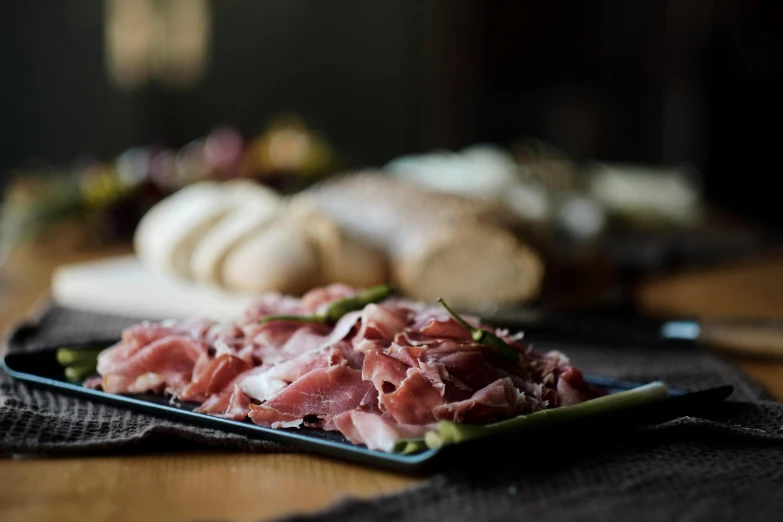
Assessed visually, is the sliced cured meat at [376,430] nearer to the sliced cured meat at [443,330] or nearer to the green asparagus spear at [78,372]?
the sliced cured meat at [443,330]

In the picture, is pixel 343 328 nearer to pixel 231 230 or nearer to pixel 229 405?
pixel 229 405

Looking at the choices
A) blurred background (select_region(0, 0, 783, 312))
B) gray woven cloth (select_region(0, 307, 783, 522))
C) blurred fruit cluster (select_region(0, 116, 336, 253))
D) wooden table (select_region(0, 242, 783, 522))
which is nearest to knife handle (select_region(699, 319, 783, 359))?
gray woven cloth (select_region(0, 307, 783, 522))

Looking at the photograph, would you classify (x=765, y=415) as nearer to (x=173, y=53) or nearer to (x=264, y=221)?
(x=264, y=221)

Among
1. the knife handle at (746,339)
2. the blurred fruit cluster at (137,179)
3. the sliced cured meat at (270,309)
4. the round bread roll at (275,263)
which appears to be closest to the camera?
the sliced cured meat at (270,309)

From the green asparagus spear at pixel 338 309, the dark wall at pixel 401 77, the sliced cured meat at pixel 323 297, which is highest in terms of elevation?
the green asparagus spear at pixel 338 309

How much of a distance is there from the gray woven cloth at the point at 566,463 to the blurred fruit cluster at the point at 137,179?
1.93m

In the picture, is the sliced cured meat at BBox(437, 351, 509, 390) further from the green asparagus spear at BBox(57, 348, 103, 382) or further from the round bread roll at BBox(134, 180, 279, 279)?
the round bread roll at BBox(134, 180, 279, 279)

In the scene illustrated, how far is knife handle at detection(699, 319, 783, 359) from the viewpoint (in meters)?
1.74

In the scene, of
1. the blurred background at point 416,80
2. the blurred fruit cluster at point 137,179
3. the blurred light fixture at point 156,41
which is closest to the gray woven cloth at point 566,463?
the blurred fruit cluster at point 137,179

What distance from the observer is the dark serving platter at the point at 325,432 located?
1011mm

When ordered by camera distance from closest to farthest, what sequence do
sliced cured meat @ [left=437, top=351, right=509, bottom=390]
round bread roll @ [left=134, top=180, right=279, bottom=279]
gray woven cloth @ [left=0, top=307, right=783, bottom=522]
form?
gray woven cloth @ [left=0, top=307, right=783, bottom=522] → sliced cured meat @ [left=437, top=351, right=509, bottom=390] → round bread roll @ [left=134, top=180, right=279, bottom=279]

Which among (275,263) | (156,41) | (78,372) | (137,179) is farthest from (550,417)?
(156,41)

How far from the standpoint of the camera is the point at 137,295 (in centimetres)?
234

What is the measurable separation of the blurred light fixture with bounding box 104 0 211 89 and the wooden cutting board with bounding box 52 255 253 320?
15.2ft
